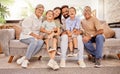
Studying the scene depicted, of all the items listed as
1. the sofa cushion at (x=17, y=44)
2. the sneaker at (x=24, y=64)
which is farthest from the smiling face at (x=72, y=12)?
the sneaker at (x=24, y=64)

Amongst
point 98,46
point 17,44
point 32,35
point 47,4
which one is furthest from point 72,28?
point 47,4

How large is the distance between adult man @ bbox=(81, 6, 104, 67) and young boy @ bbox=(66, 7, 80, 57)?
147 mm

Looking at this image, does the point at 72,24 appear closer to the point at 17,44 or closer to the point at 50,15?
the point at 50,15

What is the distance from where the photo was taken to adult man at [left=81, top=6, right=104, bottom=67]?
3143 millimetres

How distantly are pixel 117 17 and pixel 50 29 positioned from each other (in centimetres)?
201

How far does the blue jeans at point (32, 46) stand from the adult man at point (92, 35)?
685mm

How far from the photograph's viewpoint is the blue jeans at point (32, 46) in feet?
10.3

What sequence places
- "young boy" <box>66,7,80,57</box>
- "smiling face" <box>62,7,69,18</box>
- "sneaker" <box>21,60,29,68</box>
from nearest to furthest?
"sneaker" <box>21,60,29,68</box>, "young boy" <box>66,7,80,57</box>, "smiling face" <box>62,7,69,18</box>

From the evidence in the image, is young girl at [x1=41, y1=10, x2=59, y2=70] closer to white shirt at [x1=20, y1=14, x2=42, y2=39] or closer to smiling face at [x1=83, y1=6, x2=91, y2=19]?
white shirt at [x1=20, y1=14, x2=42, y2=39]

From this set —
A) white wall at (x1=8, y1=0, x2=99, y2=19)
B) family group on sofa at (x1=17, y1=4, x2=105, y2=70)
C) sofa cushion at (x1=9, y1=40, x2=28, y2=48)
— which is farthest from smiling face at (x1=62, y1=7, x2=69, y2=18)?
white wall at (x1=8, y1=0, x2=99, y2=19)

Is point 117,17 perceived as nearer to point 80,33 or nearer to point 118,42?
point 118,42

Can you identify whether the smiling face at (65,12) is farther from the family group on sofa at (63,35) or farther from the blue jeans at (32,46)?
the blue jeans at (32,46)

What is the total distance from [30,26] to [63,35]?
53 centimetres

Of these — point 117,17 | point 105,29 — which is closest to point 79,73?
point 105,29
